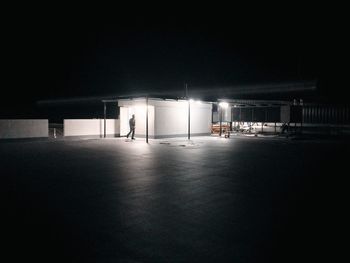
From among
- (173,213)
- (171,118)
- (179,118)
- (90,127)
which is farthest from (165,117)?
(173,213)

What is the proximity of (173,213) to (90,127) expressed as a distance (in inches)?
825

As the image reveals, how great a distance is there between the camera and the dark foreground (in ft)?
14.1

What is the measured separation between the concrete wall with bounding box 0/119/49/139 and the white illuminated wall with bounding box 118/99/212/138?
20.4ft

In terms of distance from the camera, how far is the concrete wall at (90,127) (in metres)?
24.7

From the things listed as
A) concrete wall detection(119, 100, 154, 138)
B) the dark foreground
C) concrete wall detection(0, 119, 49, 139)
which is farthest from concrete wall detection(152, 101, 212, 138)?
the dark foreground

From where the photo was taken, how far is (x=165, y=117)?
23328 mm

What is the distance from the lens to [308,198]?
7078 millimetres

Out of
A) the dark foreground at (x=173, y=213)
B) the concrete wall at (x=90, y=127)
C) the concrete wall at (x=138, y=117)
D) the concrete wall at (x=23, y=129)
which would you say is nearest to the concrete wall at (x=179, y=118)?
the concrete wall at (x=138, y=117)

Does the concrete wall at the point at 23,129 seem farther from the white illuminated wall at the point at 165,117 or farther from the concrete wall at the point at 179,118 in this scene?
the concrete wall at the point at 179,118

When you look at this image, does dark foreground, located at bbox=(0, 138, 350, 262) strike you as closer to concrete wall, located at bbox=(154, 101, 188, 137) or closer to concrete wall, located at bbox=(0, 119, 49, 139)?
concrete wall, located at bbox=(0, 119, 49, 139)

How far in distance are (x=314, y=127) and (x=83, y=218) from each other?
29.7 meters

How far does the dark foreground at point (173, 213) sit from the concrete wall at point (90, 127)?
1366 centimetres

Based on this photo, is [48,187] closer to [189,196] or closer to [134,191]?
[134,191]

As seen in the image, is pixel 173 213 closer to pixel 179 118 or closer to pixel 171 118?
pixel 171 118
